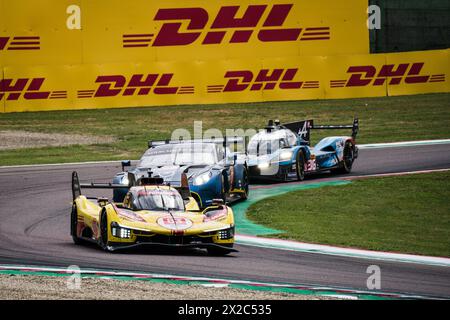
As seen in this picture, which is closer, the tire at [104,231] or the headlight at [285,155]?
the tire at [104,231]

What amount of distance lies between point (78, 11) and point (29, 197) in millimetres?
14144

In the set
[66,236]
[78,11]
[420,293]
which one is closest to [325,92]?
[78,11]

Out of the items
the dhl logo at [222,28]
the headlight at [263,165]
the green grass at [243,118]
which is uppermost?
the dhl logo at [222,28]

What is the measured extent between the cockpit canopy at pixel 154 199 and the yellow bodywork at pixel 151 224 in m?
0.18

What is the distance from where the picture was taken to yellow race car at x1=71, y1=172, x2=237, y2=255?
14.6 meters

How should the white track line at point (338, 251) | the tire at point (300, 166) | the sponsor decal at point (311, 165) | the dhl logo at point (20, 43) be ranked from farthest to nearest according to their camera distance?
1. the dhl logo at point (20, 43)
2. the sponsor decal at point (311, 165)
3. the tire at point (300, 166)
4. the white track line at point (338, 251)

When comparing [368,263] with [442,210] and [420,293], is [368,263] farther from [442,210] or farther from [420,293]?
[442,210]

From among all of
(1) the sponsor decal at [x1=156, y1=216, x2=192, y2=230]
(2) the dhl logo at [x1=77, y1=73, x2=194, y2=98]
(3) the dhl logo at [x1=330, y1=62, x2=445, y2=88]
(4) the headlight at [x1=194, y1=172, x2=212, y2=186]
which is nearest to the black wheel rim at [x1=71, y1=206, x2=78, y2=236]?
(1) the sponsor decal at [x1=156, y1=216, x2=192, y2=230]

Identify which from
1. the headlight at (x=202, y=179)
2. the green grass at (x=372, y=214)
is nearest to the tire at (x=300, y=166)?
the green grass at (x=372, y=214)

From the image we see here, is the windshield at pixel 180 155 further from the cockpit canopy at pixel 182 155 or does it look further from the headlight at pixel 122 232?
the headlight at pixel 122 232

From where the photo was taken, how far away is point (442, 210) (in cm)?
2003

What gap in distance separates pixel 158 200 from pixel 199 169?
3.75 meters

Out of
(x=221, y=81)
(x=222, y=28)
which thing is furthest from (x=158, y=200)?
(x=222, y=28)

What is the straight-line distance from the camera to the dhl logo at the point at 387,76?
3497 centimetres
